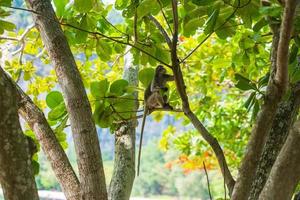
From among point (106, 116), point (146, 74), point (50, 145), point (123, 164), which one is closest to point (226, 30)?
point (146, 74)

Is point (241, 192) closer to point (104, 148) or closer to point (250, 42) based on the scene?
point (250, 42)

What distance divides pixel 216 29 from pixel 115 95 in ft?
0.78

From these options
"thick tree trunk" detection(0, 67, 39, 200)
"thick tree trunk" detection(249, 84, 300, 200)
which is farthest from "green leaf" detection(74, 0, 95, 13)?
"thick tree trunk" detection(249, 84, 300, 200)

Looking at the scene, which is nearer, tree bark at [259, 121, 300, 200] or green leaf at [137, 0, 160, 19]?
tree bark at [259, 121, 300, 200]

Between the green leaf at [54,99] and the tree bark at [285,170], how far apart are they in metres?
0.48

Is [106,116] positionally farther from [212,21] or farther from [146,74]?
[212,21]

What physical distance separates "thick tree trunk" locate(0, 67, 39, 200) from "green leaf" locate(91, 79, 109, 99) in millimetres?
304

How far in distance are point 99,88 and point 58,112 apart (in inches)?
4.1

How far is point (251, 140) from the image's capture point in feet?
2.27

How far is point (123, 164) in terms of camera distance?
130cm

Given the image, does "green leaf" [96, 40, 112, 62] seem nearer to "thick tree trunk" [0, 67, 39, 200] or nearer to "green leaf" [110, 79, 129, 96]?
"green leaf" [110, 79, 129, 96]

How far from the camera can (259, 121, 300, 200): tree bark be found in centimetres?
66

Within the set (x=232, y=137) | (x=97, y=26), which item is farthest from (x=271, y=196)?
(x=232, y=137)

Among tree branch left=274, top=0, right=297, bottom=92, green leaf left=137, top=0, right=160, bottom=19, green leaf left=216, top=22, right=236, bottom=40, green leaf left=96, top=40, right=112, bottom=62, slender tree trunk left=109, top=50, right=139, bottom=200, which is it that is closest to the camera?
tree branch left=274, top=0, right=297, bottom=92
